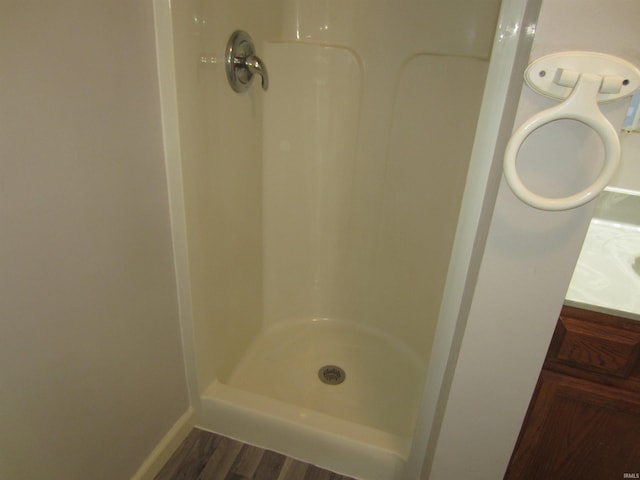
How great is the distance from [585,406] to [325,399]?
0.86 meters

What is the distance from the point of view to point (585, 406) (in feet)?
2.63

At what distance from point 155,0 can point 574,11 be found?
824mm

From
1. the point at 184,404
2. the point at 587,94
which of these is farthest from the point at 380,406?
the point at 587,94

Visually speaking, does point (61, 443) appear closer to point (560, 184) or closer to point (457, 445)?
point (457, 445)

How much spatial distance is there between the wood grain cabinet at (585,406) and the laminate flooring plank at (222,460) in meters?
0.83

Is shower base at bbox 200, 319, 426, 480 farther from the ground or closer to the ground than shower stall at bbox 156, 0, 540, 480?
closer to the ground

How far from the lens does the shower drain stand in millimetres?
1515

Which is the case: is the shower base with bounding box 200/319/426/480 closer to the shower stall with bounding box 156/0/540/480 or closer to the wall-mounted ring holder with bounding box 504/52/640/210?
the shower stall with bounding box 156/0/540/480

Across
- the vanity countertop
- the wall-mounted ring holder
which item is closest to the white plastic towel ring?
the wall-mounted ring holder

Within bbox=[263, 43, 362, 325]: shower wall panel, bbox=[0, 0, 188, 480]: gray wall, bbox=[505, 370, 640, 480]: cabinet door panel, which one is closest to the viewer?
bbox=[0, 0, 188, 480]: gray wall

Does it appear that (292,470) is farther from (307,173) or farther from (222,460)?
(307,173)

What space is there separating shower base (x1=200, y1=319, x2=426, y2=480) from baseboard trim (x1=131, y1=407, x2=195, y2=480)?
6 cm

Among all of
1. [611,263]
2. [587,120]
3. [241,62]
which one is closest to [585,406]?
[611,263]

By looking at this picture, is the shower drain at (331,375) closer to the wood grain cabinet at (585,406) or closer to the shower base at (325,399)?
the shower base at (325,399)
